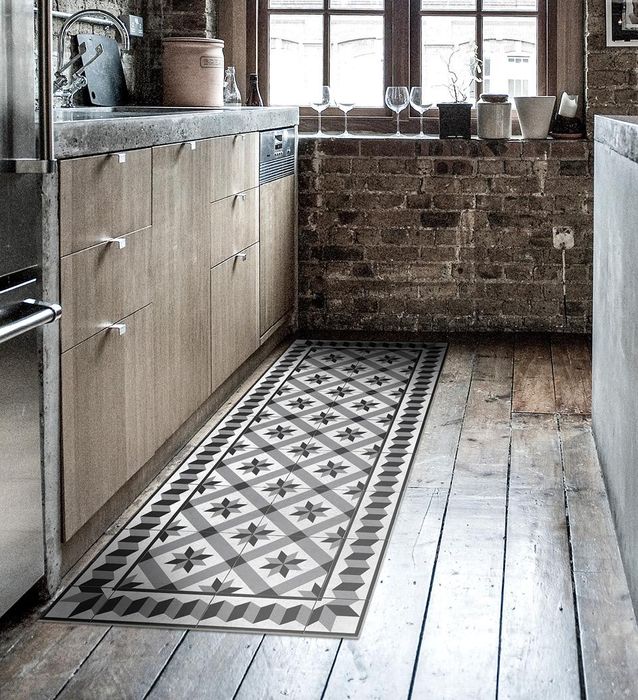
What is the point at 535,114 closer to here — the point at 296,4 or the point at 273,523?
the point at 296,4

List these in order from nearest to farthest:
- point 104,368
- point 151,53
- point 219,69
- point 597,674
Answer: point 597,674
point 104,368
point 219,69
point 151,53

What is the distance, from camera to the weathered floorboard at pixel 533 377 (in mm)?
4387

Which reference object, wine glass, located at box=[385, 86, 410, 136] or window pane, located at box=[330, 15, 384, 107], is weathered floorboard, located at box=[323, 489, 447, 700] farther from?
window pane, located at box=[330, 15, 384, 107]

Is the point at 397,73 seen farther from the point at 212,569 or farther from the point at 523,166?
the point at 212,569

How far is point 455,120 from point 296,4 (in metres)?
1.11

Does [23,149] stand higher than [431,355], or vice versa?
[23,149]

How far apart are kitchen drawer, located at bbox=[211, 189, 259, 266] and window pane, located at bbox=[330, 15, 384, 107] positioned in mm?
1497

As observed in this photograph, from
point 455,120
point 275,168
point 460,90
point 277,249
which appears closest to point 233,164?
point 275,168

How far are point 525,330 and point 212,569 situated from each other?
3351 millimetres

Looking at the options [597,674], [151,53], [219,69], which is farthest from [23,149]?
[151,53]

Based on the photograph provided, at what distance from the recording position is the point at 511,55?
599 cm

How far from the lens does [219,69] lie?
17.4ft

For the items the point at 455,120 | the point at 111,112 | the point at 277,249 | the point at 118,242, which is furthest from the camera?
the point at 455,120

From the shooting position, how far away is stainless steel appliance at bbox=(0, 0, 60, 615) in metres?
2.26
